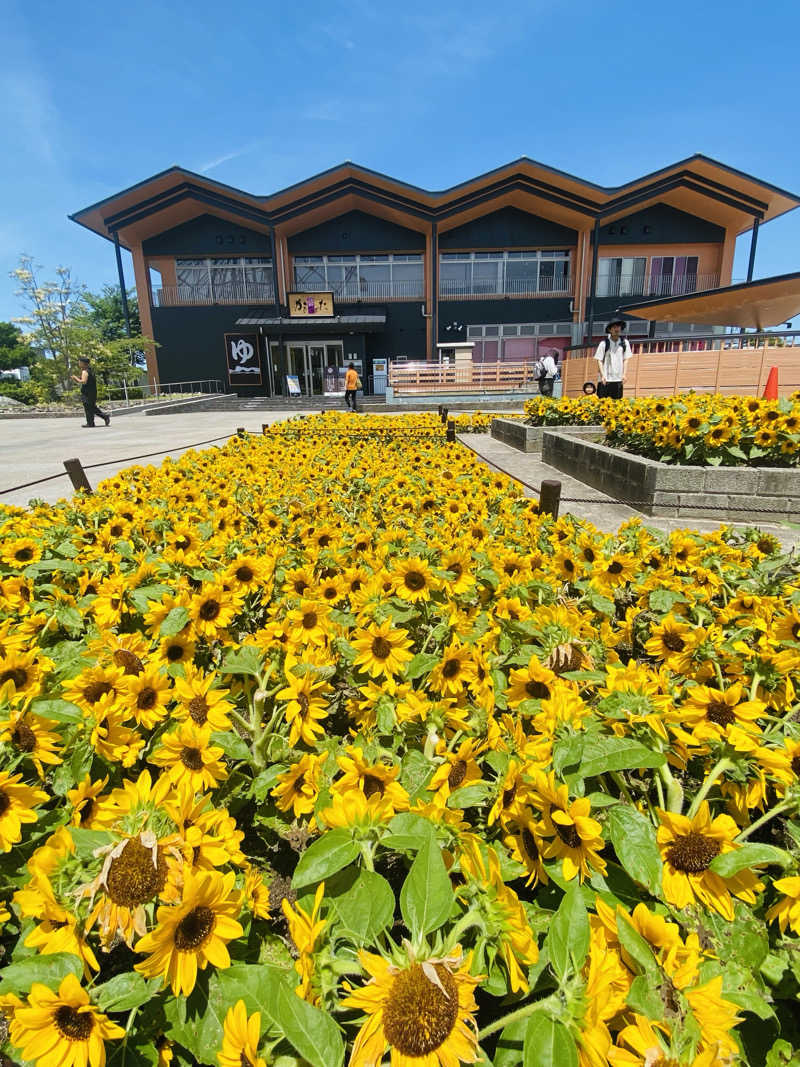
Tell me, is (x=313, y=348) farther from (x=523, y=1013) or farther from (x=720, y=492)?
(x=523, y=1013)

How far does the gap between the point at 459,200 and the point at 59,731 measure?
105 feet

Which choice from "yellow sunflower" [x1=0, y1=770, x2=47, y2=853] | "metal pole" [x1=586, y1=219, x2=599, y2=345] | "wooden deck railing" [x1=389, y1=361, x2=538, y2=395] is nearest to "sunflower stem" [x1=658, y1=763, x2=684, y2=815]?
"yellow sunflower" [x1=0, y1=770, x2=47, y2=853]

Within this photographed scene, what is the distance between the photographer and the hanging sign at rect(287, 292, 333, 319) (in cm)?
2881

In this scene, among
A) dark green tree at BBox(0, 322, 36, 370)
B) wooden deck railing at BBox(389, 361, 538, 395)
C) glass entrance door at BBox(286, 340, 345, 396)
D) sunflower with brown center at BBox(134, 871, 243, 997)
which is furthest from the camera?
dark green tree at BBox(0, 322, 36, 370)

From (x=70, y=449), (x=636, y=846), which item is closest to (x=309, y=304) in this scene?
(x=70, y=449)

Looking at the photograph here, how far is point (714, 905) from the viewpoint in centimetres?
95

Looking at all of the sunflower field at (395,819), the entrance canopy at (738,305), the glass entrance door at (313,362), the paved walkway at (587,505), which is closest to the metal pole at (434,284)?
the glass entrance door at (313,362)

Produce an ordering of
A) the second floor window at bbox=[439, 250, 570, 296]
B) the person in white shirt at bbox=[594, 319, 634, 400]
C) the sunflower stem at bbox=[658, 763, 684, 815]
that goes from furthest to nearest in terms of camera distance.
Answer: the second floor window at bbox=[439, 250, 570, 296] → the person in white shirt at bbox=[594, 319, 634, 400] → the sunflower stem at bbox=[658, 763, 684, 815]

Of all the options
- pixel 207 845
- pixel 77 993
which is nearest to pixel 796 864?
pixel 207 845

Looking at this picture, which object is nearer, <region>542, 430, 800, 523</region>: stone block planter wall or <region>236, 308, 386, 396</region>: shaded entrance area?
<region>542, 430, 800, 523</region>: stone block planter wall

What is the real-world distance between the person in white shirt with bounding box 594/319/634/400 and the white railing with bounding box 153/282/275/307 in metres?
24.6

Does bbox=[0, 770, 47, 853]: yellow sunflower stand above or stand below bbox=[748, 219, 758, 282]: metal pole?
below

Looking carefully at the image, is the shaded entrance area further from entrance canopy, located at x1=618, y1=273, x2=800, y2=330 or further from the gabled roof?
entrance canopy, located at x1=618, y1=273, x2=800, y2=330

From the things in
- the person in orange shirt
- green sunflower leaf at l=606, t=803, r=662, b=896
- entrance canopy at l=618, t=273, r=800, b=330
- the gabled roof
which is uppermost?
the gabled roof
